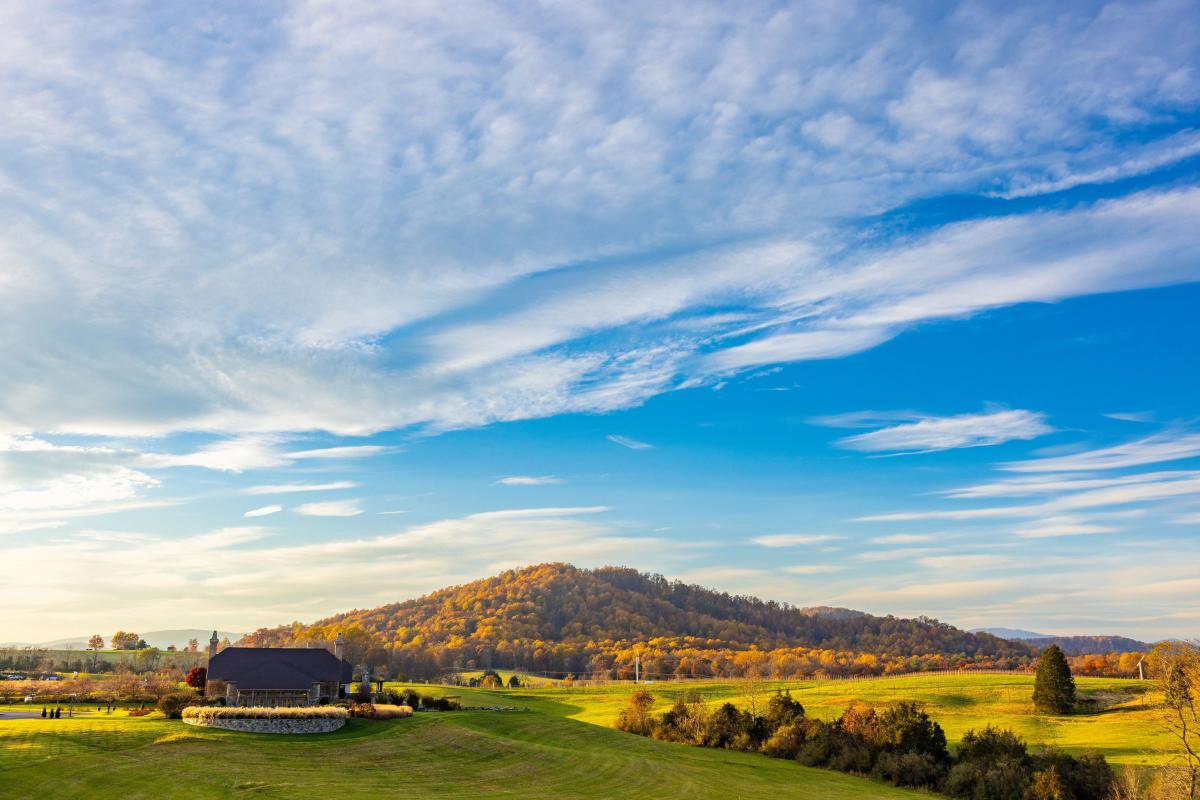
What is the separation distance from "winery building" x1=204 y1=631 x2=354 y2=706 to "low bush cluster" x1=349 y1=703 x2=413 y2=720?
518cm

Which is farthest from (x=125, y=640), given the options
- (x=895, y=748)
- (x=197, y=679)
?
(x=895, y=748)

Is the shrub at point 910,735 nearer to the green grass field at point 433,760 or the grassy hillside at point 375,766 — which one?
the green grass field at point 433,760

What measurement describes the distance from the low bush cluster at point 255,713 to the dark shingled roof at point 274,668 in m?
7.99

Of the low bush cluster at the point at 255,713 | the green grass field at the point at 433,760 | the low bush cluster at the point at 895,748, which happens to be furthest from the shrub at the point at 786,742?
the low bush cluster at the point at 255,713

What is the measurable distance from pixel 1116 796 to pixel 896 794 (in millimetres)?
10538

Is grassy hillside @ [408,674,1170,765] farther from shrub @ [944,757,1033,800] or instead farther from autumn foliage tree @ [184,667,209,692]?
autumn foliage tree @ [184,667,209,692]

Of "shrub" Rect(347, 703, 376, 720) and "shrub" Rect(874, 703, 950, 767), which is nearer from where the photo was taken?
"shrub" Rect(347, 703, 376, 720)

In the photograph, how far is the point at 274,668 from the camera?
58469 millimetres

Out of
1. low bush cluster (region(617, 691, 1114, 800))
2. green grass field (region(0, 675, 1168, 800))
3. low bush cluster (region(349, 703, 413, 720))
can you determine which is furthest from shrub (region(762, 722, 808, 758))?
low bush cluster (region(349, 703, 413, 720))

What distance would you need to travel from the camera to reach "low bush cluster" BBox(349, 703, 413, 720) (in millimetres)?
52312

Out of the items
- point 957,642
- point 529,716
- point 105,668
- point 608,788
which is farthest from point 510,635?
point 608,788

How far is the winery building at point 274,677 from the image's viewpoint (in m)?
56.7

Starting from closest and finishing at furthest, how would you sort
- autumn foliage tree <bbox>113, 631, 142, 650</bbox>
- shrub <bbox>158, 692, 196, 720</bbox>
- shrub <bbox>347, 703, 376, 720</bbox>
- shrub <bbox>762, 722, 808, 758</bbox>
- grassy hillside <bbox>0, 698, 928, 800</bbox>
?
grassy hillside <bbox>0, 698, 928, 800</bbox> → shrub <bbox>158, 692, 196, 720</bbox> → shrub <bbox>347, 703, 376, 720</bbox> → shrub <bbox>762, 722, 808, 758</bbox> → autumn foliage tree <bbox>113, 631, 142, 650</bbox>

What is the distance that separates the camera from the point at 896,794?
46.8 metres
